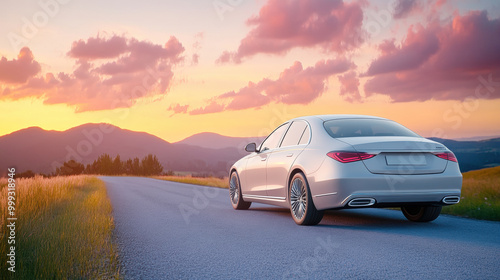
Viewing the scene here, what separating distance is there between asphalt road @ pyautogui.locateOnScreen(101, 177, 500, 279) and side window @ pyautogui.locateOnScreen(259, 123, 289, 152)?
144cm

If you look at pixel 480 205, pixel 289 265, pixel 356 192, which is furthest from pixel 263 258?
pixel 480 205

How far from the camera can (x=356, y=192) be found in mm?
6582

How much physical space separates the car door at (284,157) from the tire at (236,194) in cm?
177

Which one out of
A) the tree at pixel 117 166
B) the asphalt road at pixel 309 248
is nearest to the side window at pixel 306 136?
the asphalt road at pixel 309 248

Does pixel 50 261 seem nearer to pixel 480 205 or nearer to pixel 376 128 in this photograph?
pixel 376 128

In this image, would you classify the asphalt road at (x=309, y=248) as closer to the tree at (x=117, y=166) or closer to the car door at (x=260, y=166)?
the car door at (x=260, y=166)

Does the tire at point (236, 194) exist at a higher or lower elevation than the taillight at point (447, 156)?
lower

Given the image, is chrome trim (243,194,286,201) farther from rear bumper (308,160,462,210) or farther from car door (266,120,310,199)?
rear bumper (308,160,462,210)

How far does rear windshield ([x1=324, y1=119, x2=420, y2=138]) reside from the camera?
24.5 ft

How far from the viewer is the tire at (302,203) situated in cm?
728

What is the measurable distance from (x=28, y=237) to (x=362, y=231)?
458cm

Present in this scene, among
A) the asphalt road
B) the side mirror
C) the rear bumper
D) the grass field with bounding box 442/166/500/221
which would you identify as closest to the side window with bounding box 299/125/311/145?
the rear bumper

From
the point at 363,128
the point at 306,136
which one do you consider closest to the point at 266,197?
the point at 306,136

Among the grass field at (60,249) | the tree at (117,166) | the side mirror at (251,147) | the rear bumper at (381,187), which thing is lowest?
the grass field at (60,249)
